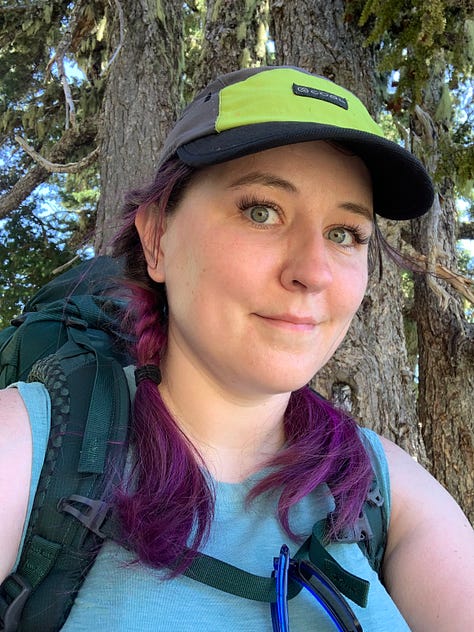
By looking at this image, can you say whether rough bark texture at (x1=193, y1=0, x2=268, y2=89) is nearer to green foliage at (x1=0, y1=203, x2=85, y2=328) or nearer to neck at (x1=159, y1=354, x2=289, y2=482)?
neck at (x1=159, y1=354, x2=289, y2=482)

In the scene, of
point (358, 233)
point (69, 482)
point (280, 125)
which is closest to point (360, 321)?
point (358, 233)

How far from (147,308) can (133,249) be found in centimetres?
22

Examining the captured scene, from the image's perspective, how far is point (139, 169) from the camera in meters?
3.77

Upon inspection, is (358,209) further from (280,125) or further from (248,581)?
(248,581)

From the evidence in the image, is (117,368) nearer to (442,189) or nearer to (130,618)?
(130,618)

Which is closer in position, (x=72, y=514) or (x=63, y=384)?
(x=72, y=514)

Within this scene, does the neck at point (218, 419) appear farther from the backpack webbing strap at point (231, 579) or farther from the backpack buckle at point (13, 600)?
the backpack buckle at point (13, 600)

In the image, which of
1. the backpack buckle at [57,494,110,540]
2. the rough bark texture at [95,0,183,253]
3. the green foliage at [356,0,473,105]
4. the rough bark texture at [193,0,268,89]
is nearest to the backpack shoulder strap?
the backpack buckle at [57,494,110,540]

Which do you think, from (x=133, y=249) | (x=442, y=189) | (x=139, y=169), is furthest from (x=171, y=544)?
(x=442, y=189)

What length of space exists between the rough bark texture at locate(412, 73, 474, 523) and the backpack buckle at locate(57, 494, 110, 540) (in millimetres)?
3476

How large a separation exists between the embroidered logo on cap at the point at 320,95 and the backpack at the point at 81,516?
81cm

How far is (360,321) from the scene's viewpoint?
3.20m

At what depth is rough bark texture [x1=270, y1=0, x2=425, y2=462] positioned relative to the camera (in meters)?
3.08

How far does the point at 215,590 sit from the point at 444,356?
364 centimetres
